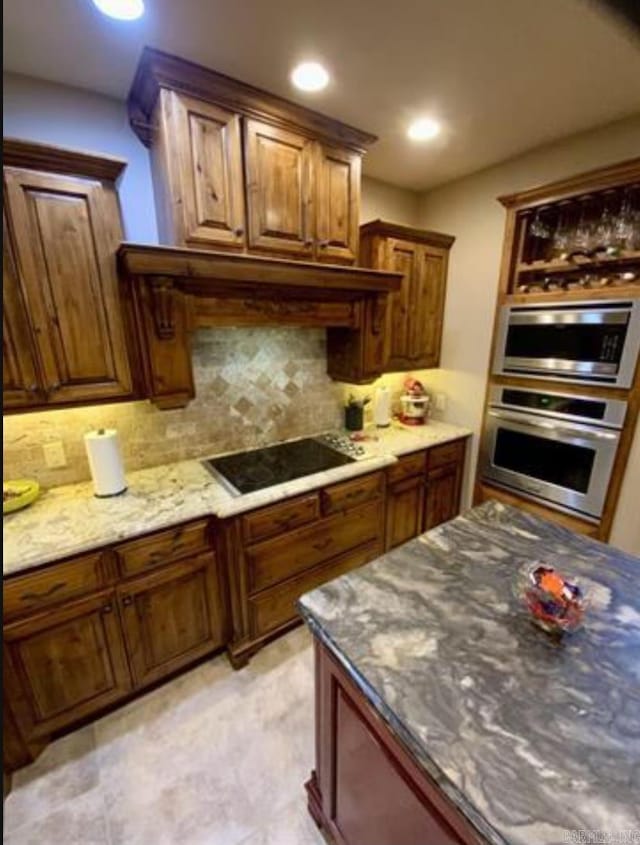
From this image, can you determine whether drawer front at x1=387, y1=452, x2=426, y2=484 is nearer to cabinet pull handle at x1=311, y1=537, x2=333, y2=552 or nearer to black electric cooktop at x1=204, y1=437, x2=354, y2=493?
black electric cooktop at x1=204, y1=437, x2=354, y2=493

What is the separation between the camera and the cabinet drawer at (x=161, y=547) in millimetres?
1640

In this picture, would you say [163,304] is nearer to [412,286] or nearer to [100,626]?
[100,626]

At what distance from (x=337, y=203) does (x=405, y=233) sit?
61cm

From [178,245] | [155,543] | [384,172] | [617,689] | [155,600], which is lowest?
[155,600]

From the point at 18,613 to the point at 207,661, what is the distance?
947 millimetres

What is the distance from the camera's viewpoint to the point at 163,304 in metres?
1.73

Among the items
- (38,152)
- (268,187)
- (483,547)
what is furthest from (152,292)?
(483,547)

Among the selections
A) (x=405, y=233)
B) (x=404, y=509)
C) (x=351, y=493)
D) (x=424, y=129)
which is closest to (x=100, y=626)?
(x=351, y=493)

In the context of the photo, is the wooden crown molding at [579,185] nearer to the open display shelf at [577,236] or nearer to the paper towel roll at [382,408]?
the open display shelf at [577,236]

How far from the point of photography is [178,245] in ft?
5.61

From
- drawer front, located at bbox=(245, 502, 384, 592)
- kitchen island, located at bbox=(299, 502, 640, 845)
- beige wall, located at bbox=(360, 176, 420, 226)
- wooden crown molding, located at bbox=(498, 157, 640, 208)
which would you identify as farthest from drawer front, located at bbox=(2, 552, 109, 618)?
wooden crown molding, located at bbox=(498, 157, 640, 208)

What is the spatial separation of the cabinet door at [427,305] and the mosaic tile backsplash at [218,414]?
60 cm

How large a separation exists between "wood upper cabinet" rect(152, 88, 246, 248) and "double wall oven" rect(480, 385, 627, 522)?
1.93 metres

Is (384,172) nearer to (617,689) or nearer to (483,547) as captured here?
(483,547)
